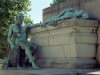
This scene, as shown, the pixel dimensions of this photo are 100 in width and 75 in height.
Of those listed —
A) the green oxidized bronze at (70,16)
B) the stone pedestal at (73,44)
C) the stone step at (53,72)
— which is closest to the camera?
the stone step at (53,72)

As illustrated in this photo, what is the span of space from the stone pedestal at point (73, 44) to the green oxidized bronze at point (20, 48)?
0.88 m

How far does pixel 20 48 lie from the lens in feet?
28.0

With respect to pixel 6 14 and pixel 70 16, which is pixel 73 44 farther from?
pixel 6 14

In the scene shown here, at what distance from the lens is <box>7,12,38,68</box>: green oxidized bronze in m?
8.28

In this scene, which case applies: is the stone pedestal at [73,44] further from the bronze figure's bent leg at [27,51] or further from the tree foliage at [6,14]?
the tree foliage at [6,14]

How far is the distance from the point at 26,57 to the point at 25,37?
81 cm

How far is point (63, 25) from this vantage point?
7.27 m

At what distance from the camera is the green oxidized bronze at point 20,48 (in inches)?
326

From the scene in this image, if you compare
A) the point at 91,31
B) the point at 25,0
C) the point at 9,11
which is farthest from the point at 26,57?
the point at 25,0

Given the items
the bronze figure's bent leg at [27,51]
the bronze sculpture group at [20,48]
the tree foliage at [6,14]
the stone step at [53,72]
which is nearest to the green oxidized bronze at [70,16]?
the bronze sculpture group at [20,48]

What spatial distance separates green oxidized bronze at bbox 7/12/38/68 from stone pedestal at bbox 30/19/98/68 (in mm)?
876

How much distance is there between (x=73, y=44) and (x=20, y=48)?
2.43 meters

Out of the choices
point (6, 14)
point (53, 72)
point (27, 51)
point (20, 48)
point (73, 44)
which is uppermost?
point (6, 14)

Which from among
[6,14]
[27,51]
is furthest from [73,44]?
[6,14]
